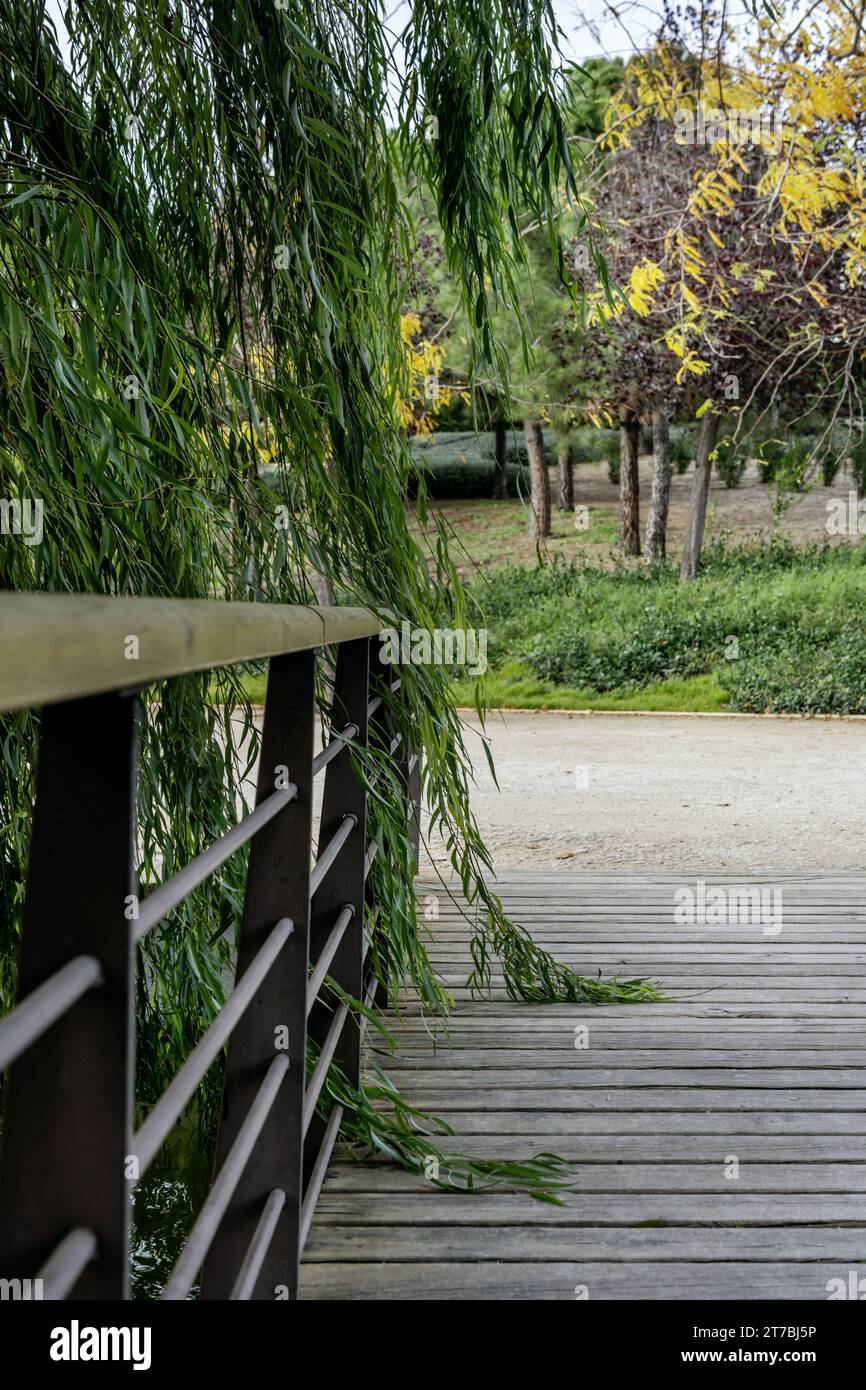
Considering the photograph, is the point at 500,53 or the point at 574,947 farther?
the point at 574,947

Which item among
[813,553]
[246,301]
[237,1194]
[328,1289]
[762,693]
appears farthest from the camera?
[813,553]

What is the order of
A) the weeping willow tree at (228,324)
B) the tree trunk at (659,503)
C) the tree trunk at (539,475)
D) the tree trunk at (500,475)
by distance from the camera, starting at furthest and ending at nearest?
1. the tree trunk at (500,475)
2. the tree trunk at (539,475)
3. the tree trunk at (659,503)
4. the weeping willow tree at (228,324)

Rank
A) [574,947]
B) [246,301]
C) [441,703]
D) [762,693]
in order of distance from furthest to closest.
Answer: [762,693], [574,947], [441,703], [246,301]

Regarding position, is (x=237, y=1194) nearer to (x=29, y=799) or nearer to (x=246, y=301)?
(x=29, y=799)

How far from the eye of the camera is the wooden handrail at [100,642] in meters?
0.58

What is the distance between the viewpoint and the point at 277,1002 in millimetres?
1791

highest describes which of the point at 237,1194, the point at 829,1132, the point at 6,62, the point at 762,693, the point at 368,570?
the point at 6,62

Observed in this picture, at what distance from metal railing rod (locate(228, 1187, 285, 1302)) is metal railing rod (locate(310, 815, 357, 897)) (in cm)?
43

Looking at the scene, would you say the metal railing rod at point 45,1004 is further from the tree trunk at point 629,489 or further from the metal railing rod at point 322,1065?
the tree trunk at point 629,489

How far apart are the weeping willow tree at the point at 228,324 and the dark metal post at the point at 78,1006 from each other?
3.51 feet

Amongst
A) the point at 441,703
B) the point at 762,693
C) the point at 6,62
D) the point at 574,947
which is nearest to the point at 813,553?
the point at 762,693

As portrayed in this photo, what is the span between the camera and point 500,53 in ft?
8.66

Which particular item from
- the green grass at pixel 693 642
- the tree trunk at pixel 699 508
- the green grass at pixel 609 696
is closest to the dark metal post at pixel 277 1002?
the green grass at pixel 609 696

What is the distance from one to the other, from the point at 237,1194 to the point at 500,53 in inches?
88.1
